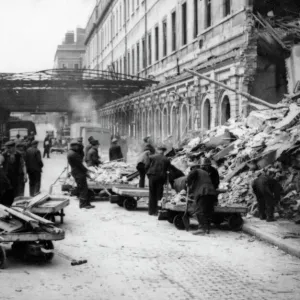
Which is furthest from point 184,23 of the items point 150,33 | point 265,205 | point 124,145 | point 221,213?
point 221,213

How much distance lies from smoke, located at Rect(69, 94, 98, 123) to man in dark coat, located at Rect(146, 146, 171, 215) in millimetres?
39536

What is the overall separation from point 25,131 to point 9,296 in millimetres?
45622

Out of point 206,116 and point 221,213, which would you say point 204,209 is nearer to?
point 221,213

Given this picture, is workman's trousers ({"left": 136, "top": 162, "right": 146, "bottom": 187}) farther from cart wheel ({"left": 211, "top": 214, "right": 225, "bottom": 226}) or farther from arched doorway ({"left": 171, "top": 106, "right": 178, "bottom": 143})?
arched doorway ({"left": 171, "top": 106, "right": 178, "bottom": 143})

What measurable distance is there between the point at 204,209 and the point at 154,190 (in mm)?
2372

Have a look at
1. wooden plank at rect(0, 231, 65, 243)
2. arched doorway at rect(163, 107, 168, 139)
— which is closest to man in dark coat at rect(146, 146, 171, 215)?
wooden plank at rect(0, 231, 65, 243)

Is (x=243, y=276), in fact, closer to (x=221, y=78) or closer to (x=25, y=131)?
(x=221, y=78)

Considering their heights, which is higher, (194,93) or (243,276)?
(194,93)

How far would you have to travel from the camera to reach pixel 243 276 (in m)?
7.45

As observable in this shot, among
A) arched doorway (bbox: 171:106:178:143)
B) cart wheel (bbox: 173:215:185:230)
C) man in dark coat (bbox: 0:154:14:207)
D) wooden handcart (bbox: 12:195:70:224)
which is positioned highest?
arched doorway (bbox: 171:106:178:143)

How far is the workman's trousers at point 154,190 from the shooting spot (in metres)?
12.8

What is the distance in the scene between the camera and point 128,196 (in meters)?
14.1

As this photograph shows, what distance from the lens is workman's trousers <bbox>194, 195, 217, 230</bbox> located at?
10.7m

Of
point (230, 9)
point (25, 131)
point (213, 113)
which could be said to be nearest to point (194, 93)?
point (213, 113)
